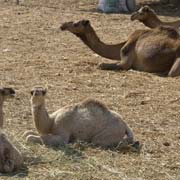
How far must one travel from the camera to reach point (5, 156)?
616 cm

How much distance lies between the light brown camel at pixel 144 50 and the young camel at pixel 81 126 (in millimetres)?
4360

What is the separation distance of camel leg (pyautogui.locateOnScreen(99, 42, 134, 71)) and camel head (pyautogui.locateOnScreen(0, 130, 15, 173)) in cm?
558

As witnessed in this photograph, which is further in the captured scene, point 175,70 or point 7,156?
point 175,70

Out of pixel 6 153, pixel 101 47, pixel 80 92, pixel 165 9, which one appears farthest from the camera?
pixel 165 9

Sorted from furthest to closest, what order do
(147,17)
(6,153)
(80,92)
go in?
1. (147,17)
2. (80,92)
3. (6,153)

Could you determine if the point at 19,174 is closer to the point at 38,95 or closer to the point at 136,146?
the point at 38,95

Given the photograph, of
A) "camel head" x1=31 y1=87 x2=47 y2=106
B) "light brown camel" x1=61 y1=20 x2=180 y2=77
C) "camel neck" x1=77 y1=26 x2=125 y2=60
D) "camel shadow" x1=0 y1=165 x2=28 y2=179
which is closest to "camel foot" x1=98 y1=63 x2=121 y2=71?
"light brown camel" x1=61 y1=20 x2=180 y2=77

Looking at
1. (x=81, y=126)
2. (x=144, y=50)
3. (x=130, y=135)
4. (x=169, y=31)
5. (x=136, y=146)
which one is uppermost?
(x=169, y=31)

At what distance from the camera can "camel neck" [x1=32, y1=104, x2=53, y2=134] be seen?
6.95 m

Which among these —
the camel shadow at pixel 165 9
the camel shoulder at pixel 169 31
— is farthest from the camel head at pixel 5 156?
the camel shadow at pixel 165 9

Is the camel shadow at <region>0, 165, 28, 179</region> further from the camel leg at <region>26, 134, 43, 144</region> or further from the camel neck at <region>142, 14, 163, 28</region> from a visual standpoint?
the camel neck at <region>142, 14, 163, 28</region>

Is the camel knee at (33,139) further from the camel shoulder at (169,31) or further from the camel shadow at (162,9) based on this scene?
the camel shadow at (162,9)

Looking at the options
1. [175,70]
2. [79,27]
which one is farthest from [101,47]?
[175,70]

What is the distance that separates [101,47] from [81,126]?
5401 mm
